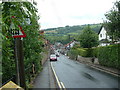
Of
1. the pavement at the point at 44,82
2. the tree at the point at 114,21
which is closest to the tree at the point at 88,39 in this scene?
the tree at the point at 114,21

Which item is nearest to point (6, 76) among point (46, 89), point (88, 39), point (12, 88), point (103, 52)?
point (46, 89)

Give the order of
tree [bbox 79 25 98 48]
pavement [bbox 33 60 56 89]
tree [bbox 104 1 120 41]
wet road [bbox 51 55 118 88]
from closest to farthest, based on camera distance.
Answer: pavement [bbox 33 60 56 89] < wet road [bbox 51 55 118 88] < tree [bbox 104 1 120 41] < tree [bbox 79 25 98 48]

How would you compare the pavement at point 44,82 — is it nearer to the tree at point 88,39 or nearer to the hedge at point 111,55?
the hedge at point 111,55

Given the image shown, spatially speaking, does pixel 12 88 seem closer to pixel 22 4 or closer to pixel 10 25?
pixel 10 25

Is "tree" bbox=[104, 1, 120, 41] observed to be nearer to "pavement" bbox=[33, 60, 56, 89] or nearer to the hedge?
the hedge

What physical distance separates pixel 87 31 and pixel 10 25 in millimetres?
44507

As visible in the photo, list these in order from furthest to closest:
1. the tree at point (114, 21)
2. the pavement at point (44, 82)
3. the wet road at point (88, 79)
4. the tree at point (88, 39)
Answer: the tree at point (88, 39)
the tree at point (114, 21)
the wet road at point (88, 79)
the pavement at point (44, 82)

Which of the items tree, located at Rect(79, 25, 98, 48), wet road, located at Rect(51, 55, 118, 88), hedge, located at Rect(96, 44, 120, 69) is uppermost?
tree, located at Rect(79, 25, 98, 48)

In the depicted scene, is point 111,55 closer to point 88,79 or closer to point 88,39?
A: point 88,79

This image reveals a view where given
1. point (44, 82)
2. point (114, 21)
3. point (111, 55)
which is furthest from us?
point (111, 55)

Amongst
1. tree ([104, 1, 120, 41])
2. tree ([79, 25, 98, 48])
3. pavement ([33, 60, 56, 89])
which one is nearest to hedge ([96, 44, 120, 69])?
tree ([104, 1, 120, 41])

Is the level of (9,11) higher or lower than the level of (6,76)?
higher

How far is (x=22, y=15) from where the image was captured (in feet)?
13.0

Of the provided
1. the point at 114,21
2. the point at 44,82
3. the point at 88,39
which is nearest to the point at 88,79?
the point at 44,82
